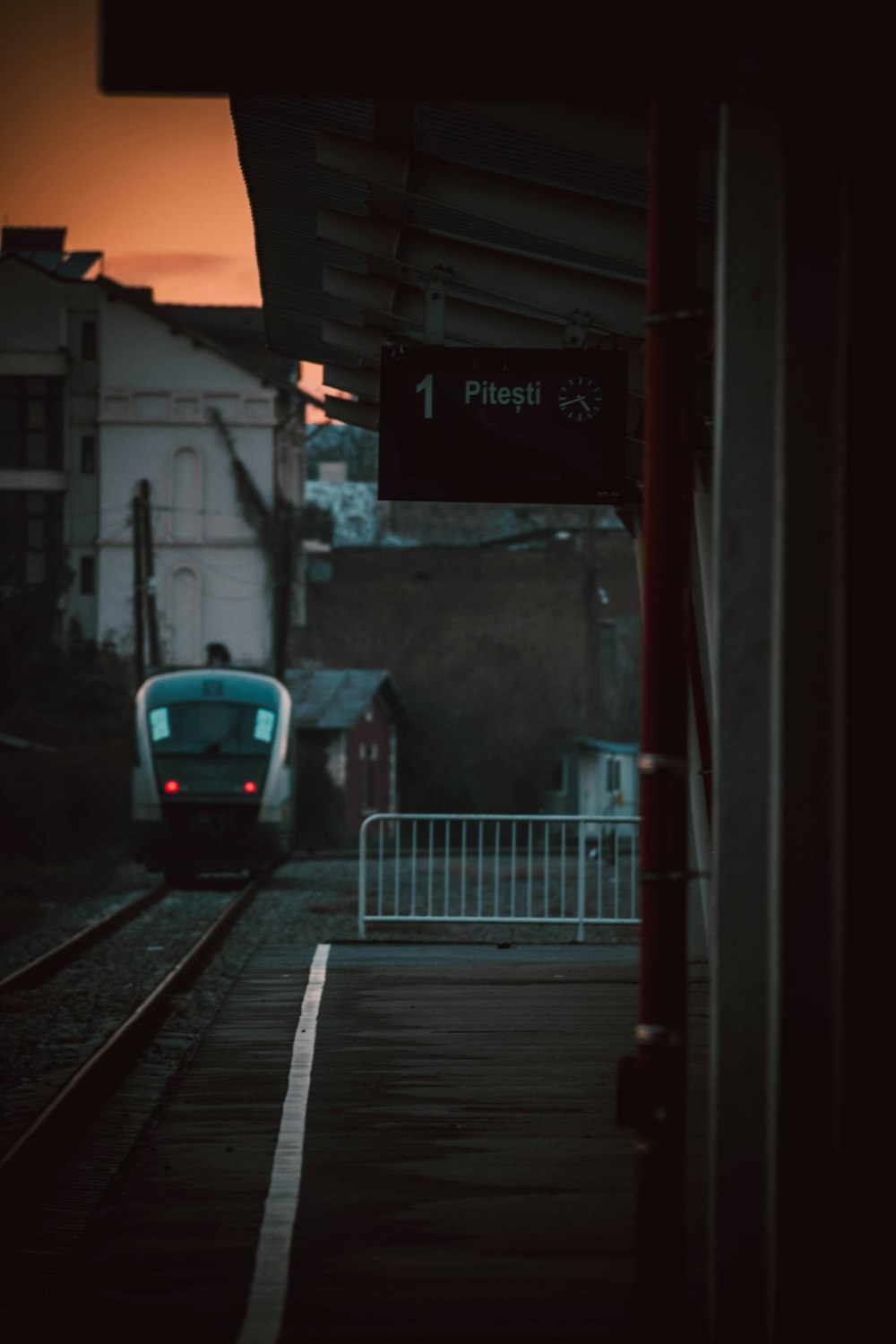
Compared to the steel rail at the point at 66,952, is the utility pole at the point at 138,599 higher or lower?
higher

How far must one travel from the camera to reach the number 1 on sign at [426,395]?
791 cm

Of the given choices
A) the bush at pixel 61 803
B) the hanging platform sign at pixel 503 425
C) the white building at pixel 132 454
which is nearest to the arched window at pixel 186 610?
the white building at pixel 132 454

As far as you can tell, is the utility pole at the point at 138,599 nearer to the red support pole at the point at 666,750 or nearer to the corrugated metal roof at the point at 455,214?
the corrugated metal roof at the point at 455,214

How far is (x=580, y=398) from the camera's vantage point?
25.4 feet

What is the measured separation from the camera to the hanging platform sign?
771cm

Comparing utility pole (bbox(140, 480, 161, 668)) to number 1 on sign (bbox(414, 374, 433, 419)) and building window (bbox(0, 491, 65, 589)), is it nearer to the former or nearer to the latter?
building window (bbox(0, 491, 65, 589))

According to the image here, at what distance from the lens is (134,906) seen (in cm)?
2027

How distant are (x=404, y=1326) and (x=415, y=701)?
46.3m

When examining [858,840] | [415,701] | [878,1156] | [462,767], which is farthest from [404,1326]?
[415,701]

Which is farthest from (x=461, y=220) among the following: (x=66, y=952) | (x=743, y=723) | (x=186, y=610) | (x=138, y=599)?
(x=186, y=610)

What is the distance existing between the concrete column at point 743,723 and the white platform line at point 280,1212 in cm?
116

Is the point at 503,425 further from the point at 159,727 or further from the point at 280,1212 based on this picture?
the point at 159,727

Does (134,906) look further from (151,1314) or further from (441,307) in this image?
(151,1314)

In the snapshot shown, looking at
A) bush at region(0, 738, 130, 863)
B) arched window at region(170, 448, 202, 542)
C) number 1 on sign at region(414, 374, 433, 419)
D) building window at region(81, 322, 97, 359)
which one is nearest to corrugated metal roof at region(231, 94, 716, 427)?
number 1 on sign at region(414, 374, 433, 419)
